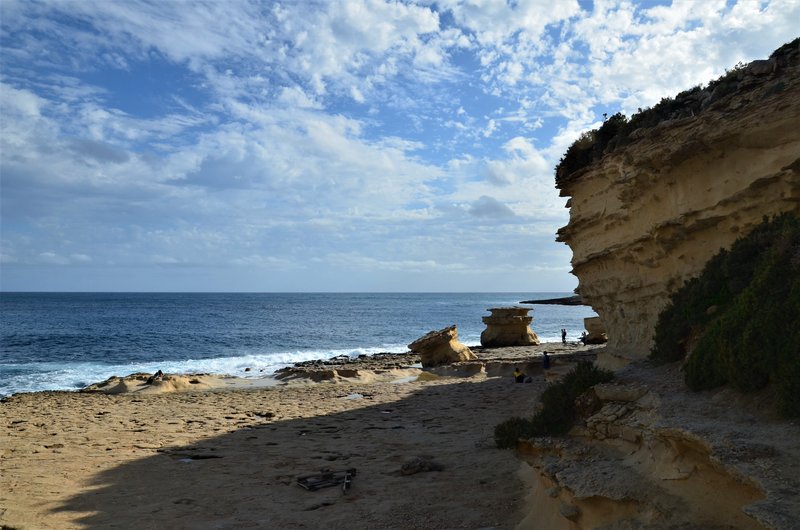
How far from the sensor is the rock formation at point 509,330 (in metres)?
40.6

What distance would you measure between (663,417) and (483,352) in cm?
3111

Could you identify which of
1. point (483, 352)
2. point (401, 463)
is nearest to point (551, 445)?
point (401, 463)

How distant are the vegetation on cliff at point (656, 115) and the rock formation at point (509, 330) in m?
26.0

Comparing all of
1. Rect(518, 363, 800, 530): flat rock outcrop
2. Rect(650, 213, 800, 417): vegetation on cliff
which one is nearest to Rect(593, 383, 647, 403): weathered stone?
Rect(518, 363, 800, 530): flat rock outcrop

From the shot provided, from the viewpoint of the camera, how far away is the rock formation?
4056 cm

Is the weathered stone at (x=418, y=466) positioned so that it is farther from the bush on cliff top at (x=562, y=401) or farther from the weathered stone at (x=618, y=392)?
the weathered stone at (x=618, y=392)

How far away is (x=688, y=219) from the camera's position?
11.4 m

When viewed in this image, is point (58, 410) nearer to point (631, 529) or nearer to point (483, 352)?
point (631, 529)

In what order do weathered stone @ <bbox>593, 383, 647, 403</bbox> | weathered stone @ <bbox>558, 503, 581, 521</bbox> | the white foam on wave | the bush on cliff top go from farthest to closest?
the white foam on wave, the bush on cliff top, weathered stone @ <bbox>593, 383, 647, 403</bbox>, weathered stone @ <bbox>558, 503, 581, 521</bbox>

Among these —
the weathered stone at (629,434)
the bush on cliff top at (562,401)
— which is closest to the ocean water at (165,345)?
the bush on cliff top at (562,401)

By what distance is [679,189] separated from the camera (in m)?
11.7

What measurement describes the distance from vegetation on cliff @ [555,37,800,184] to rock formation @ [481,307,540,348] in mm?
26006

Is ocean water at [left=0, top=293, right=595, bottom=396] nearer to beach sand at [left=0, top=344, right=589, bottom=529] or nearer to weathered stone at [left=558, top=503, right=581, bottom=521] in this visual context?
beach sand at [left=0, top=344, right=589, bottom=529]

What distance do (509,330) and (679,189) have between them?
29834 mm
